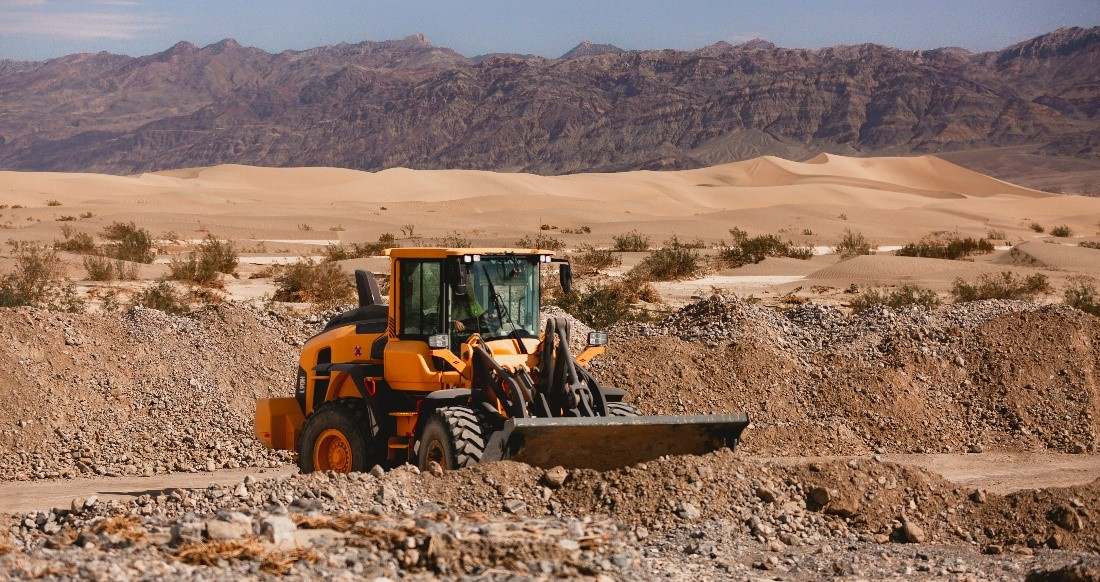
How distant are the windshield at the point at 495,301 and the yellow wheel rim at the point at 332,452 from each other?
1.35 metres

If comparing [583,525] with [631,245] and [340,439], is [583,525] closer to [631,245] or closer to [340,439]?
[340,439]

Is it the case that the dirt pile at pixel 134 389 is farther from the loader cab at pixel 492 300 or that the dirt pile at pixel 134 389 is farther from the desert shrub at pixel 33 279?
the desert shrub at pixel 33 279

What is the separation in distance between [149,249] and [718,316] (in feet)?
78.0

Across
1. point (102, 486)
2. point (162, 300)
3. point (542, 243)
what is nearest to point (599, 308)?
point (162, 300)

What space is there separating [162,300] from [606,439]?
45.8 ft

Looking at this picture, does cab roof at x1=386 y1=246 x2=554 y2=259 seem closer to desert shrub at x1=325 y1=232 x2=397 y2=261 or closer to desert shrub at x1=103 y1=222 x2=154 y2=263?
desert shrub at x1=103 y1=222 x2=154 y2=263

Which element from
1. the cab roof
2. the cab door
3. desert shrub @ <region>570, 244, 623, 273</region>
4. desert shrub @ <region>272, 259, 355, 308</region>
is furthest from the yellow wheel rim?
desert shrub @ <region>570, 244, 623, 273</region>

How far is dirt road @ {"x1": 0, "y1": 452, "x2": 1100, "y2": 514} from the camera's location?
37.6ft

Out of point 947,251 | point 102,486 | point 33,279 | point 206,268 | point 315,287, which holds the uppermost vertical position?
point 947,251

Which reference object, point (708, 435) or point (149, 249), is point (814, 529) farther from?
point (149, 249)

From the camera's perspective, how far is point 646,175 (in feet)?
363

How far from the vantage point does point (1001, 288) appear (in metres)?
26.0

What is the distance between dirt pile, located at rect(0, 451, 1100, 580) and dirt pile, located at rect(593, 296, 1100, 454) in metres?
3.86

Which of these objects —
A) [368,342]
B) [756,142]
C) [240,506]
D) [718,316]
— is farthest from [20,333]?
[756,142]
